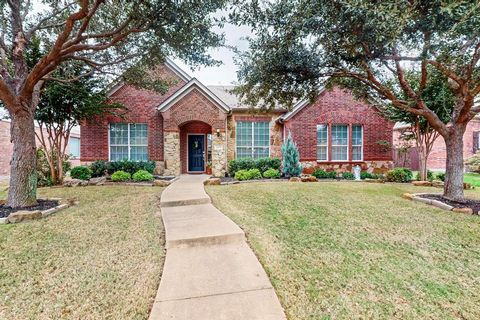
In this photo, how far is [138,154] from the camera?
13.3m

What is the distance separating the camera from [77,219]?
5438mm

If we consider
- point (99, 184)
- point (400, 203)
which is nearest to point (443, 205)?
point (400, 203)

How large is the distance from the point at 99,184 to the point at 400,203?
37.9 ft

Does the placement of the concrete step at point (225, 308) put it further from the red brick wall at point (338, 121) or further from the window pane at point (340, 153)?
the window pane at point (340, 153)

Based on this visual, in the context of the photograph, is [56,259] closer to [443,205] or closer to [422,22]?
[422,22]

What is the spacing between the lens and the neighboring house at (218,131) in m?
12.5

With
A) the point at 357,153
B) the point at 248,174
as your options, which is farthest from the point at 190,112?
the point at 357,153

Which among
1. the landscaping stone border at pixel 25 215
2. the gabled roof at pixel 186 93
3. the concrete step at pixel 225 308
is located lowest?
the concrete step at pixel 225 308

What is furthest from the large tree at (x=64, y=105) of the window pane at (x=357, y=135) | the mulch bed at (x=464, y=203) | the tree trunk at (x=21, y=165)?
the window pane at (x=357, y=135)

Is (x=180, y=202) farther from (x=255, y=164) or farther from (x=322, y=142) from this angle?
(x=322, y=142)

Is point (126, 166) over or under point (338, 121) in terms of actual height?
under

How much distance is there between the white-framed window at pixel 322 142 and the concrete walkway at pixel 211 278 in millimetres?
10362

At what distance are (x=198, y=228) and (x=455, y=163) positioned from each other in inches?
308

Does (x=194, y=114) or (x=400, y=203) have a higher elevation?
(x=194, y=114)
